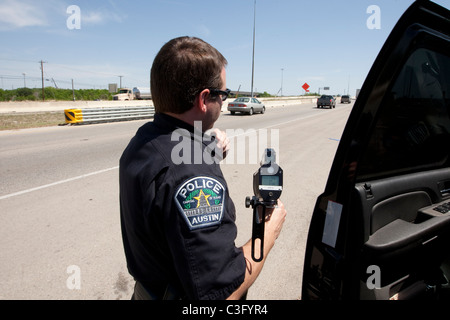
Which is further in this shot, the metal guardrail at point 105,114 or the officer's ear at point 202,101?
the metal guardrail at point 105,114

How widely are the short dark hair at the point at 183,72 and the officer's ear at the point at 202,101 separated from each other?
0.02 metres

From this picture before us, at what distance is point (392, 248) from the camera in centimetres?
153

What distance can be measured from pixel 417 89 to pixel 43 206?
4.77 meters

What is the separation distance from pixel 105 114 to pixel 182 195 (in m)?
16.7

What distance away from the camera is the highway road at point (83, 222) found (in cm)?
268

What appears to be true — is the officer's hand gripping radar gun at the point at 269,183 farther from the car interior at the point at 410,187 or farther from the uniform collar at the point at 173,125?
the car interior at the point at 410,187

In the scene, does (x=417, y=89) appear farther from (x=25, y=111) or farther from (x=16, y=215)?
(x=25, y=111)

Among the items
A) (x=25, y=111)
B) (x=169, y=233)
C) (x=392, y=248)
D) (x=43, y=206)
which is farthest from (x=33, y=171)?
(x=25, y=111)

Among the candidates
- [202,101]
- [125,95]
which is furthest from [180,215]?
[125,95]

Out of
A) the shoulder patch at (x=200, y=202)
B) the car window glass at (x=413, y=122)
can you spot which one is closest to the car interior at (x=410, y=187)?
the car window glass at (x=413, y=122)

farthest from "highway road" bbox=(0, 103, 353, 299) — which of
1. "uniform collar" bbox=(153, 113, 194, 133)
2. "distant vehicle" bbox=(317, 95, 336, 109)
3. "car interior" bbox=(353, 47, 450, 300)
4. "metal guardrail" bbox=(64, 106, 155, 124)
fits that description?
"distant vehicle" bbox=(317, 95, 336, 109)

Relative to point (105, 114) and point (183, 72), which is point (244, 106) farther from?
point (183, 72)

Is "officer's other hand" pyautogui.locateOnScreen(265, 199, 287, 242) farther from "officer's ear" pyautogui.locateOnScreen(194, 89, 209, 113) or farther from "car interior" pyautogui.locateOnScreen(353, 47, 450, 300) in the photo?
"officer's ear" pyautogui.locateOnScreen(194, 89, 209, 113)

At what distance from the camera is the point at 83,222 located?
3.88 m
